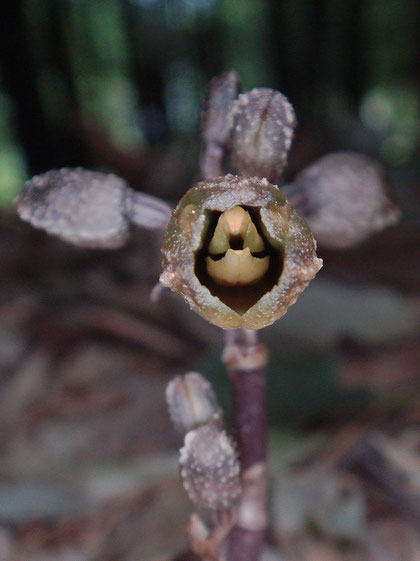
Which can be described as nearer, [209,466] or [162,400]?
[209,466]

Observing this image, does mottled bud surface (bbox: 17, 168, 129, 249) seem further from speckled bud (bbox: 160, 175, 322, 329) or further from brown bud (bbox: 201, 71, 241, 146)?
speckled bud (bbox: 160, 175, 322, 329)

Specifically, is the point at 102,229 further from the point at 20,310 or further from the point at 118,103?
the point at 118,103

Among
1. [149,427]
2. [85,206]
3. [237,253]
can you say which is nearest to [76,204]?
[85,206]

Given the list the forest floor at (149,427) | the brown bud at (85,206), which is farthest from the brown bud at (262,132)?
the forest floor at (149,427)

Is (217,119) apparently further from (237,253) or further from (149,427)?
(149,427)

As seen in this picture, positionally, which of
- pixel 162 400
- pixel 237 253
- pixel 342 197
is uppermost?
pixel 237 253

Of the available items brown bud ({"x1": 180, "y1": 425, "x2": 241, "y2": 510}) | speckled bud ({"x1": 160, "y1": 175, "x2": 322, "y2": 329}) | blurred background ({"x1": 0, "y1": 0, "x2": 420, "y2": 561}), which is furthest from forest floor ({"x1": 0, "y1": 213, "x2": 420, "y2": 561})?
speckled bud ({"x1": 160, "y1": 175, "x2": 322, "y2": 329})
